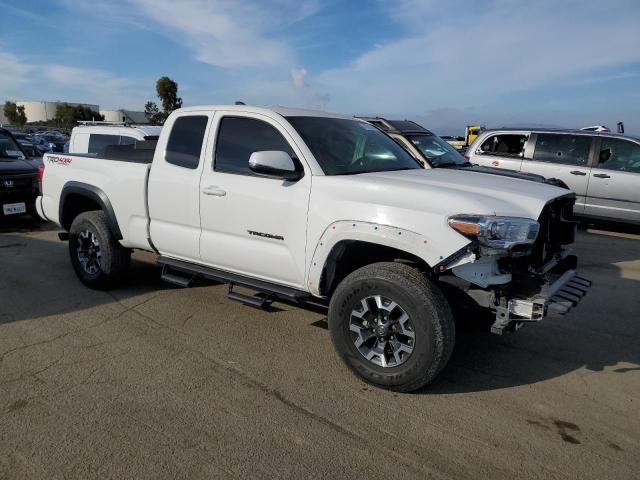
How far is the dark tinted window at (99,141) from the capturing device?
32.4 ft

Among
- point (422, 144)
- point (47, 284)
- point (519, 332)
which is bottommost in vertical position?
point (47, 284)

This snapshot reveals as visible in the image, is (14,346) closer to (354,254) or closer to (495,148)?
(354,254)

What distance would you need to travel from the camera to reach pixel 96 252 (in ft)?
18.3

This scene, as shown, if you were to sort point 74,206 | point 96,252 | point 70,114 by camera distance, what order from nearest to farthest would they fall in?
point 96,252
point 74,206
point 70,114

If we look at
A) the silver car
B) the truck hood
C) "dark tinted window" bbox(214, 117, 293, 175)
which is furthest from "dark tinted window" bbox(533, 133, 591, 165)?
"dark tinted window" bbox(214, 117, 293, 175)

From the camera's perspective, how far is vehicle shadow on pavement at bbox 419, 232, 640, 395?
3.78 m

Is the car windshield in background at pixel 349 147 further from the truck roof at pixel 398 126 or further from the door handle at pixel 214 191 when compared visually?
the truck roof at pixel 398 126

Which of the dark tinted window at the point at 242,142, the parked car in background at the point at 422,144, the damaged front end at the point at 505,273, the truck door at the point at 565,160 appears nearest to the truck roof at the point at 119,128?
the parked car in background at the point at 422,144

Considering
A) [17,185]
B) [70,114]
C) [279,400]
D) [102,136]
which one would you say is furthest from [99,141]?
[70,114]

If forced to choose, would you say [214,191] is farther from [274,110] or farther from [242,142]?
[274,110]

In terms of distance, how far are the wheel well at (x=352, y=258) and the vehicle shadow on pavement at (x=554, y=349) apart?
870mm

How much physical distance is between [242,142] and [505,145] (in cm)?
706

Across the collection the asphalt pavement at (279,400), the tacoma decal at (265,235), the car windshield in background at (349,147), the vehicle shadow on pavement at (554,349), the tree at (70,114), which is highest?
the tree at (70,114)

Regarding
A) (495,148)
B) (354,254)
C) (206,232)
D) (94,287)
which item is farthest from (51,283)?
(495,148)
